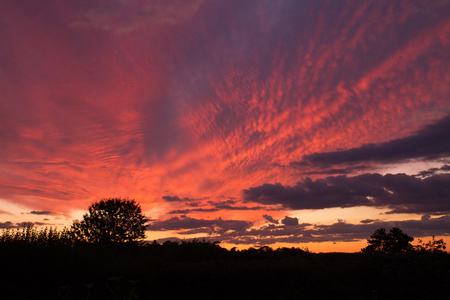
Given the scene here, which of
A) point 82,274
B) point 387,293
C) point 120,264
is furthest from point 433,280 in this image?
point 82,274

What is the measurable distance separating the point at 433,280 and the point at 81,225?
1065 inches

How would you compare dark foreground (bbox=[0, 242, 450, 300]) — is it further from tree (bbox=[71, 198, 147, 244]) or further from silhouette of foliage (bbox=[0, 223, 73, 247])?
tree (bbox=[71, 198, 147, 244])

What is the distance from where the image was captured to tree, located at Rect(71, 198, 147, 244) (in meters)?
30.1

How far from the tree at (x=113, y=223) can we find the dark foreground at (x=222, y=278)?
617 inches

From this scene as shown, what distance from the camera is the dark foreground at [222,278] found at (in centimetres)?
1259

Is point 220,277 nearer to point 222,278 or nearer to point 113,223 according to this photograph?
point 222,278

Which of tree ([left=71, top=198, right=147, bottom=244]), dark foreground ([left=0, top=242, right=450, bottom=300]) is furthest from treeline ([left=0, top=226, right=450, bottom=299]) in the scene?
tree ([left=71, top=198, right=147, bottom=244])

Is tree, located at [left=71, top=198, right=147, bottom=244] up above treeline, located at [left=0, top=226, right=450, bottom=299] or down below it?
above

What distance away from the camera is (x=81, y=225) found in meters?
30.7

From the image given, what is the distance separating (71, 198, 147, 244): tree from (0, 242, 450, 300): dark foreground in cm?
1566

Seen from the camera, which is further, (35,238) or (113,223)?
(113,223)

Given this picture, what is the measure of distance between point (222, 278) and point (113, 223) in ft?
65.8

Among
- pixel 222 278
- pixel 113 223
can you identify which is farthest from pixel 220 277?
pixel 113 223

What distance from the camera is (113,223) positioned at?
31.0 metres
